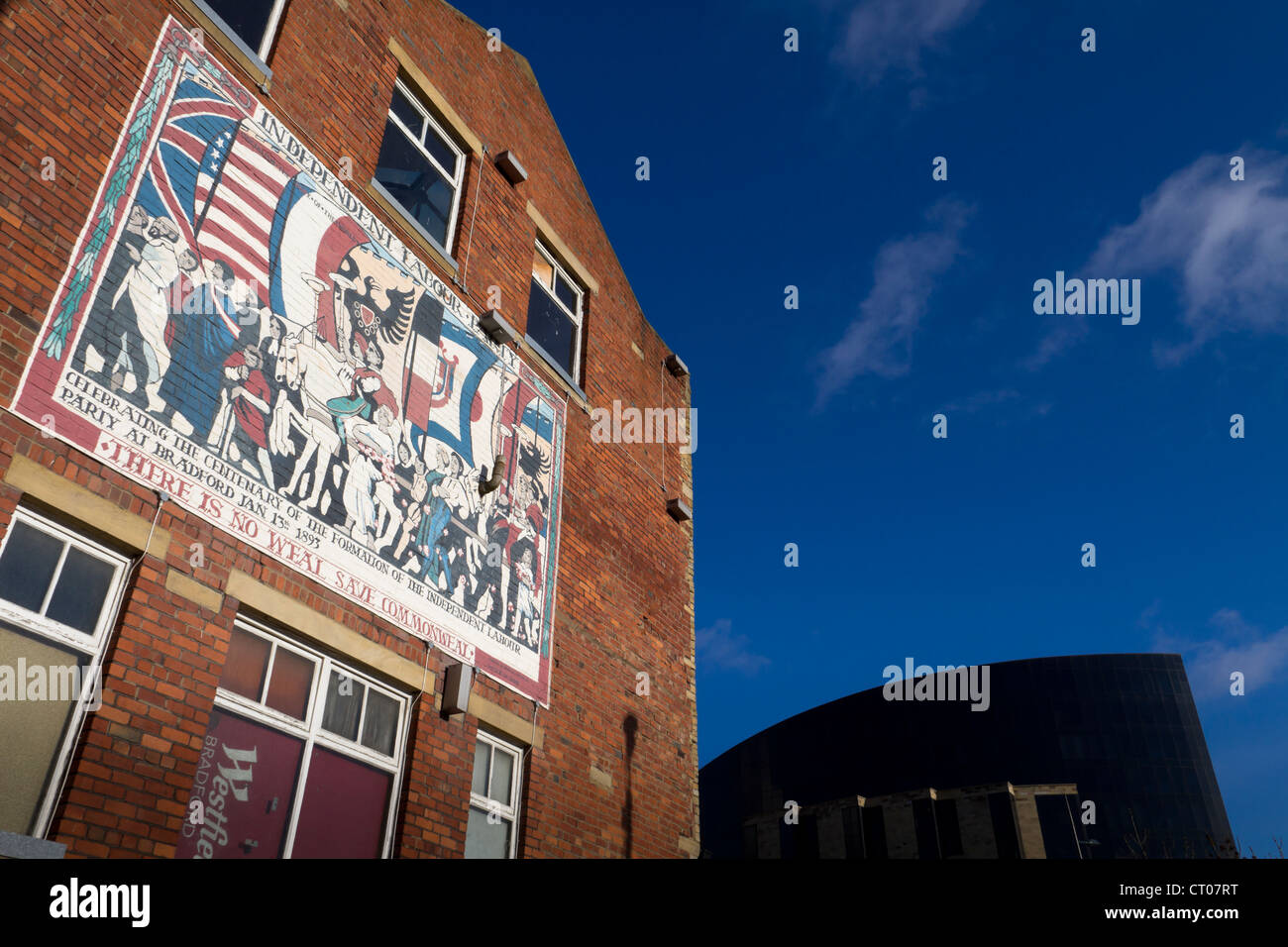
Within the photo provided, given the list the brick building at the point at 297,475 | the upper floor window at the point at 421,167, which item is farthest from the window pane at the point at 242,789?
the upper floor window at the point at 421,167

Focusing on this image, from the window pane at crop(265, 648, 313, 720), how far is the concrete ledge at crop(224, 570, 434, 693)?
0.69ft

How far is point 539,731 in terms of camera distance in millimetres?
9062

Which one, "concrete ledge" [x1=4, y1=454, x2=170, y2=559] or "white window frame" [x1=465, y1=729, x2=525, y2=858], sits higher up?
"concrete ledge" [x1=4, y1=454, x2=170, y2=559]

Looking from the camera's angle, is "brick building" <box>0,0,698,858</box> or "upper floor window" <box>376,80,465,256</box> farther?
"upper floor window" <box>376,80,465,256</box>

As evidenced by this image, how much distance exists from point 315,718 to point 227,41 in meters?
5.77

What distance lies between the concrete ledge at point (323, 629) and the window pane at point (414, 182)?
4.79 m

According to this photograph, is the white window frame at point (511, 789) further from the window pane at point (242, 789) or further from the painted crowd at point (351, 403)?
the window pane at point (242, 789)

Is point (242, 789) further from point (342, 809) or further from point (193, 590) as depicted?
point (193, 590)

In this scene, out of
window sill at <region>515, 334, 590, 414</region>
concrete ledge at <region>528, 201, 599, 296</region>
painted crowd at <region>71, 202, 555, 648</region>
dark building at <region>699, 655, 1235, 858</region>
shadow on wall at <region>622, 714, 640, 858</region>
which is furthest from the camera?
dark building at <region>699, 655, 1235, 858</region>

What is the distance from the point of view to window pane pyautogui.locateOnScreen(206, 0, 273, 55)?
7914 millimetres

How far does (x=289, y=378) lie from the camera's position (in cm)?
721

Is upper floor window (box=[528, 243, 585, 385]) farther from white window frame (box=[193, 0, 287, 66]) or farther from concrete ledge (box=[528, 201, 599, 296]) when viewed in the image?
white window frame (box=[193, 0, 287, 66])

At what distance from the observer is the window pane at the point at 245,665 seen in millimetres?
6367

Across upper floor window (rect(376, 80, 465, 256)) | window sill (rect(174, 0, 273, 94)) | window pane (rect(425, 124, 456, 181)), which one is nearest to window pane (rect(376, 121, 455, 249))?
upper floor window (rect(376, 80, 465, 256))
